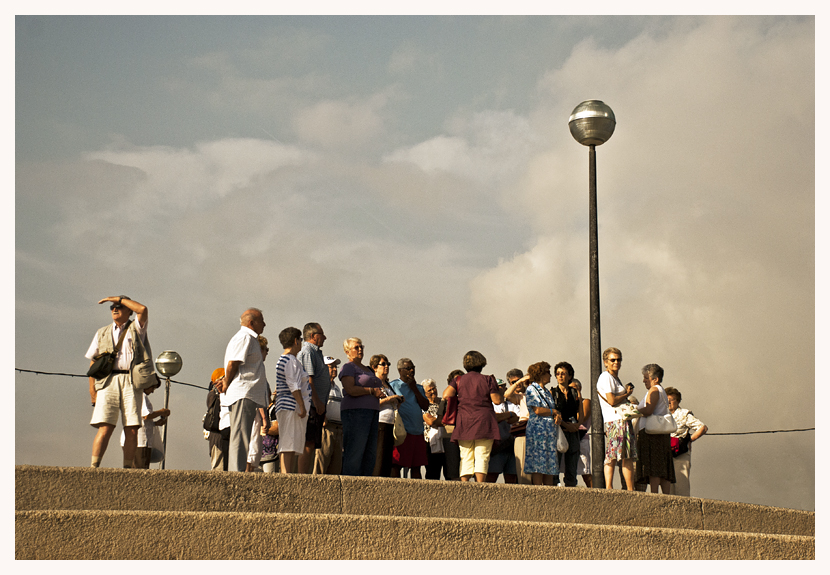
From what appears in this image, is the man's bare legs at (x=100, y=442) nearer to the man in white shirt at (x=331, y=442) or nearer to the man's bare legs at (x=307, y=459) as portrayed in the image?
the man's bare legs at (x=307, y=459)

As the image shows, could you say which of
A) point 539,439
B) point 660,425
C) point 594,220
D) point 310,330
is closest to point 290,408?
point 310,330

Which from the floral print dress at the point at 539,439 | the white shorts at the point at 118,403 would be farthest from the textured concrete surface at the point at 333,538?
the floral print dress at the point at 539,439

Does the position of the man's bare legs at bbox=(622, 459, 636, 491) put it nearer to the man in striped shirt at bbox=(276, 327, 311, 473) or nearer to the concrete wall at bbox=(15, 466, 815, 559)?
the concrete wall at bbox=(15, 466, 815, 559)

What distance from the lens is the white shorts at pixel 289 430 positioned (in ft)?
27.7

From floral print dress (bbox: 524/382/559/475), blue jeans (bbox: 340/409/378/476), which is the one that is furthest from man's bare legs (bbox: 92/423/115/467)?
floral print dress (bbox: 524/382/559/475)

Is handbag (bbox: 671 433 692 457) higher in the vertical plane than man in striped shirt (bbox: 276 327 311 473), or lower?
lower

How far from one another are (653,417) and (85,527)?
613 centimetres

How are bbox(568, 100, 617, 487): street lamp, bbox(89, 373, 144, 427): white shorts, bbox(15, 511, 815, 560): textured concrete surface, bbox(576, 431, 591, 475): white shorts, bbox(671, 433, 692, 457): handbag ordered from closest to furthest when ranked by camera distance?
→ bbox(15, 511, 815, 560): textured concrete surface → bbox(89, 373, 144, 427): white shorts → bbox(568, 100, 617, 487): street lamp → bbox(576, 431, 591, 475): white shorts → bbox(671, 433, 692, 457): handbag

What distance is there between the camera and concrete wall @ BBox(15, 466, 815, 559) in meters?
6.43

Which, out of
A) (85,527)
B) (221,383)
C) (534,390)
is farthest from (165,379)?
(85,527)

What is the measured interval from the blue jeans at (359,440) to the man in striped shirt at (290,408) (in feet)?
2.18

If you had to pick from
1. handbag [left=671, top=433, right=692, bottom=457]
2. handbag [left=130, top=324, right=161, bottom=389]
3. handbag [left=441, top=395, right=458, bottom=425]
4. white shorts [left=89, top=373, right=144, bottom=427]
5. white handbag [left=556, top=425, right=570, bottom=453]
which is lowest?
handbag [left=671, top=433, right=692, bottom=457]

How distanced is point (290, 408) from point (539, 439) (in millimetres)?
2923

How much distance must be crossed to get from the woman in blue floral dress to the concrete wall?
3.65 ft
